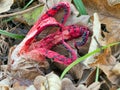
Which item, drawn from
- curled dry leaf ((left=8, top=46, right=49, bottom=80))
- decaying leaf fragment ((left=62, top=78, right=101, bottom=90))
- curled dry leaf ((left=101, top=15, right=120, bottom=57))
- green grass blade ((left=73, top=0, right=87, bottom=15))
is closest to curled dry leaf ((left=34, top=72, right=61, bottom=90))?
decaying leaf fragment ((left=62, top=78, right=101, bottom=90))

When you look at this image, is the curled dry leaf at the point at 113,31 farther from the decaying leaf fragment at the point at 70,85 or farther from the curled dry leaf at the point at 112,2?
the decaying leaf fragment at the point at 70,85

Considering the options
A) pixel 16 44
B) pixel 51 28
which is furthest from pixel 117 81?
pixel 16 44

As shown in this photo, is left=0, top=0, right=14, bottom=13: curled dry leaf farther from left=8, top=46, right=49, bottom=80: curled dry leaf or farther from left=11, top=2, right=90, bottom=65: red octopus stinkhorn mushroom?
left=8, top=46, right=49, bottom=80: curled dry leaf

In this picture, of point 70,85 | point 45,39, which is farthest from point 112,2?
point 70,85

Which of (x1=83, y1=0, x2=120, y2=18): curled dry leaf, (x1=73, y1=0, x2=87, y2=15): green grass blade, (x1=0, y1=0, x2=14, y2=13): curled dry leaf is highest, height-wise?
(x1=0, y1=0, x2=14, y2=13): curled dry leaf

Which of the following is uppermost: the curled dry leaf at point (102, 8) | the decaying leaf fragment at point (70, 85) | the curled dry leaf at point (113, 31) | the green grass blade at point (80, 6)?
the green grass blade at point (80, 6)

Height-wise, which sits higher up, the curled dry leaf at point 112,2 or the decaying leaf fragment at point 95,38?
the curled dry leaf at point 112,2

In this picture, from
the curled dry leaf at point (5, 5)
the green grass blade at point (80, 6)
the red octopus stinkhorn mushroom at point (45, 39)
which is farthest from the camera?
the curled dry leaf at point (5, 5)

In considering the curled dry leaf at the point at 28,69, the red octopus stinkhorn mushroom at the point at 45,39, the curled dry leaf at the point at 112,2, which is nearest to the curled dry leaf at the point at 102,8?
the curled dry leaf at the point at 112,2
